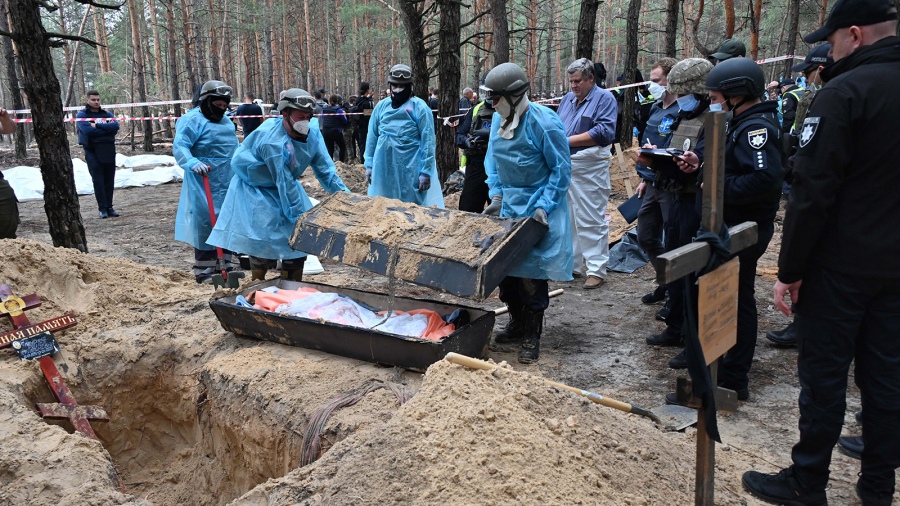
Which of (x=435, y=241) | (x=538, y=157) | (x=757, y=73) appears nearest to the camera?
(x=757, y=73)

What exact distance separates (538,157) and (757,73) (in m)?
1.53

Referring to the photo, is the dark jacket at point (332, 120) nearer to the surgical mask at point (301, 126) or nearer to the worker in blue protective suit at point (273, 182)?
the worker in blue protective suit at point (273, 182)

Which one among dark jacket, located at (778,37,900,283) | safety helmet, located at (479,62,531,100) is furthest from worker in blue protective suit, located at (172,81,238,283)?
dark jacket, located at (778,37,900,283)

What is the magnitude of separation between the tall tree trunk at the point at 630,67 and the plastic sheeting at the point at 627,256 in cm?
618

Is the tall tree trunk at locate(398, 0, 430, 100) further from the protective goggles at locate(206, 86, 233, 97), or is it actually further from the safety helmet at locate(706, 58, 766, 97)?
the safety helmet at locate(706, 58, 766, 97)

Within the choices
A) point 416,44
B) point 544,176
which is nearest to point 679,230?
point 544,176

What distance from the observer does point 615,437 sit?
9.47 feet

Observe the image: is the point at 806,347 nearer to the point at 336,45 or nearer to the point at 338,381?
the point at 338,381

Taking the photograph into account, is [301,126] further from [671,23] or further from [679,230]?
[671,23]

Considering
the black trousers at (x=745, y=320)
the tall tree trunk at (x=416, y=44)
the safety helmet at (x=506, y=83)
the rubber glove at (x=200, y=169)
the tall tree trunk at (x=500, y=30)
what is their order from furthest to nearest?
1. the tall tree trunk at (x=500, y=30)
2. the tall tree trunk at (x=416, y=44)
3. the rubber glove at (x=200, y=169)
4. the safety helmet at (x=506, y=83)
5. the black trousers at (x=745, y=320)

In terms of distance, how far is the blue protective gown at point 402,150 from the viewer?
22.4 feet

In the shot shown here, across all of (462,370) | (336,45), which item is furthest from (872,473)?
(336,45)

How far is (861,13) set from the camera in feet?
8.33

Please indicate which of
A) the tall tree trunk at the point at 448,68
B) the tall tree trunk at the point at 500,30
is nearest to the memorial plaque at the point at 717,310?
the tall tree trunk at the point at 448,68
